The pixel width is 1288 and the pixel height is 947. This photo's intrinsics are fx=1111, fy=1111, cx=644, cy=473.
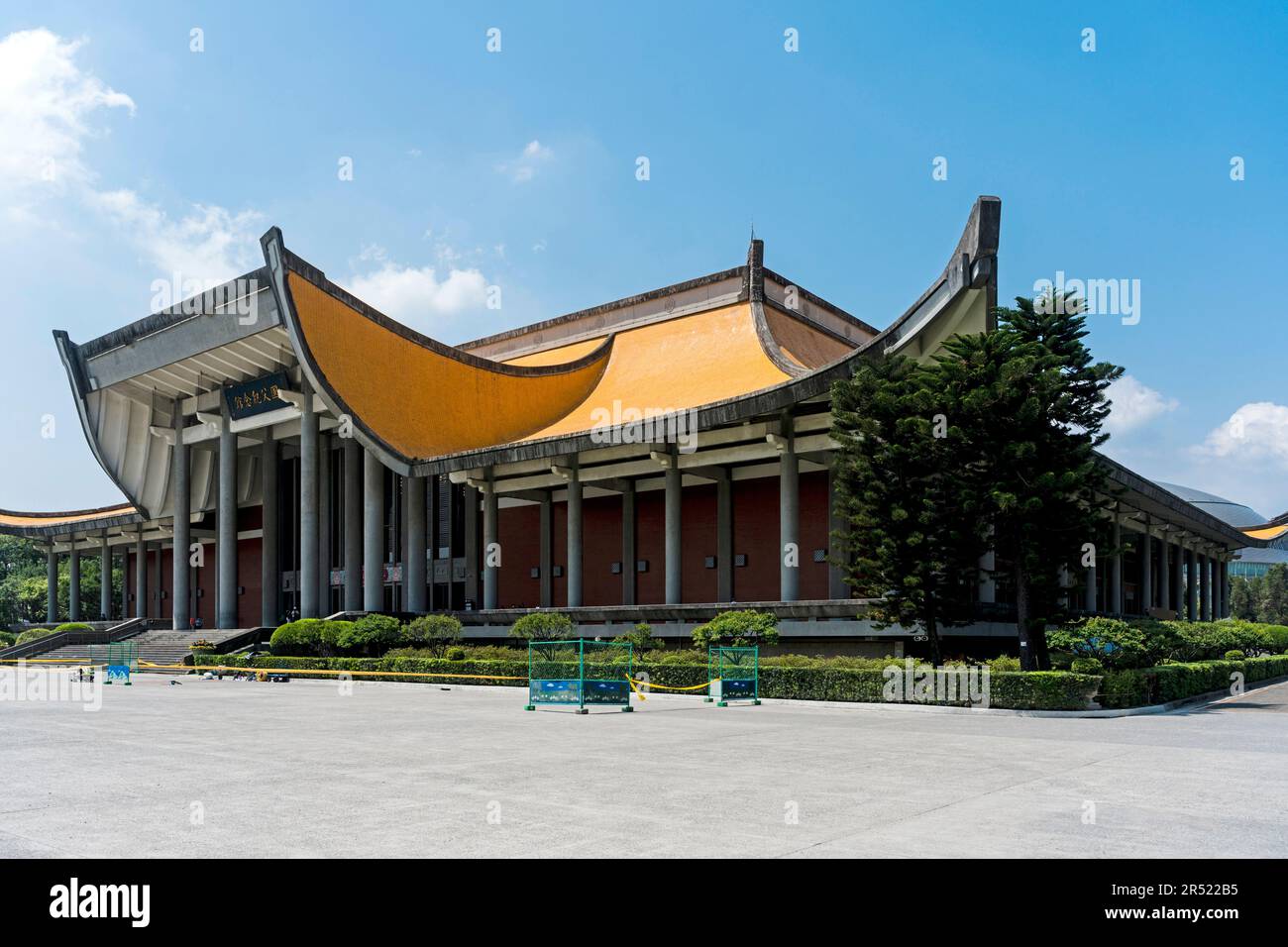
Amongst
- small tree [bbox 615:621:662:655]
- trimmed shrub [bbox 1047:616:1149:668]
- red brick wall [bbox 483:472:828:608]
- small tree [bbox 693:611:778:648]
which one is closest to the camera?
trimmed shrub [bbox 1047:616:1149:668]

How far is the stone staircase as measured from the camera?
3706 centimetres

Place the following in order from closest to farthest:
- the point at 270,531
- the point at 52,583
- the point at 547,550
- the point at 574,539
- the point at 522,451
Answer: the point at 522,451, the point at 574,539, the point at 547,550, the point at 270,531, the point at 52,583

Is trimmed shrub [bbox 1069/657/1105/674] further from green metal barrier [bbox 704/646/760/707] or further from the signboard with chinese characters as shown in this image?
the signboard with chinese characters

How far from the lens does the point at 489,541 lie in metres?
35.5

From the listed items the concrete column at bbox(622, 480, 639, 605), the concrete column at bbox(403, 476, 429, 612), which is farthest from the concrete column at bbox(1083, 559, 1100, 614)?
the concrete column at bbox(403, 476, 429, 612)

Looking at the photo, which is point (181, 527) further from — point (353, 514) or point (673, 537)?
point (673, 537)

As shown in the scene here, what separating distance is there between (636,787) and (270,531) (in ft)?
116

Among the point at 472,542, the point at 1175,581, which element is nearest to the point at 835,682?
the point at 472,542

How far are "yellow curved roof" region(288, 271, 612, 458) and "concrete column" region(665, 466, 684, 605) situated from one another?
961 centimetres

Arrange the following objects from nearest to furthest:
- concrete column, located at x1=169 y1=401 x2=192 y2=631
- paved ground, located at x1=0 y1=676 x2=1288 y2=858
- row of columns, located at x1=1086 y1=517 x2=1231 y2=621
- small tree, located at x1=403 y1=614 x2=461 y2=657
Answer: paved ground, located at x1=0 y1=676 x2=1288 y2=858 → small tree, located at x1=403 y1=614 x2=461 y2=657 → row of columns, located at x1=1086 y1=517 x2=1231 y2=621 → concrete column, located at x1=169 y1=401 x2=192 y2=631

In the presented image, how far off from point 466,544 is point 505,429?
13.7ft

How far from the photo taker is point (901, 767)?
10344 millimetres
